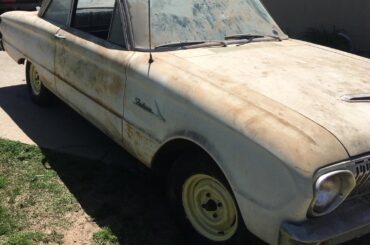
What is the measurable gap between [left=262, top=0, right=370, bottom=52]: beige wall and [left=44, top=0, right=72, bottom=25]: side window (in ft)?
18.9

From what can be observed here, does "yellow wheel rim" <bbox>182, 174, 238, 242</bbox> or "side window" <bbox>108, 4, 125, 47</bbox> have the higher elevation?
"side window" <bbox>108, 4, 125, 47</bbox>

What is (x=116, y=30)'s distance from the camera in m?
3.73

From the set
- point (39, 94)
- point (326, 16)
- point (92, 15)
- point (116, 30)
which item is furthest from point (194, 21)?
point (326, 16)

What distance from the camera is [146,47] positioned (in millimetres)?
3480

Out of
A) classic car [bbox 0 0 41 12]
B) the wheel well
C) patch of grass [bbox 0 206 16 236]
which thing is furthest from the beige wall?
patch of grass [bbox 0 206 16 236]

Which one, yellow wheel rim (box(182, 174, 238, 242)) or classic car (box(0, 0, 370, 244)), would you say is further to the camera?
yellow wheel rim (box(182, 174, 238, 242))

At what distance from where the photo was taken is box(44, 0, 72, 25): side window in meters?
4.57

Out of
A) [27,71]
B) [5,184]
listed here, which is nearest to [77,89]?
[5,184]

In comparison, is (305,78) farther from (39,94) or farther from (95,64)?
(39,94)

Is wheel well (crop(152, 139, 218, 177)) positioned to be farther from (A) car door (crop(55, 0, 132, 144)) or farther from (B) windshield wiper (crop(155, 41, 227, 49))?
(B) windshield wiper (crop(155, 41, 227, 49))

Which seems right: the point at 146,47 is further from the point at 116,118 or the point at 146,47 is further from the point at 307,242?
the point at 307,242

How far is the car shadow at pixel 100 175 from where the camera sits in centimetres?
342

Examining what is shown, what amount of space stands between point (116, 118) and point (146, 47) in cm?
58

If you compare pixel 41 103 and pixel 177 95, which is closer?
pixel 177 95
